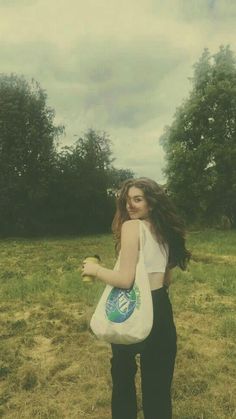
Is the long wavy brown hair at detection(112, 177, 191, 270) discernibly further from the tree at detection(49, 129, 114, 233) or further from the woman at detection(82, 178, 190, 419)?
the tree at detection(49, 129, 114, 233)

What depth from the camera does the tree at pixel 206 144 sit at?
44.5 m

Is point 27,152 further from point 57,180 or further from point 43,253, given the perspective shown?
point 43,253

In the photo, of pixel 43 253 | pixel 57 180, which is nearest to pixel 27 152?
pixel 57 180

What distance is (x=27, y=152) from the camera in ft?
145

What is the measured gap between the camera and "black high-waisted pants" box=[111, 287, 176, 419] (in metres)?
3.71

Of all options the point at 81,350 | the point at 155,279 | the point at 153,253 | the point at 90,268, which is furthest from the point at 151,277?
the point at 81,350

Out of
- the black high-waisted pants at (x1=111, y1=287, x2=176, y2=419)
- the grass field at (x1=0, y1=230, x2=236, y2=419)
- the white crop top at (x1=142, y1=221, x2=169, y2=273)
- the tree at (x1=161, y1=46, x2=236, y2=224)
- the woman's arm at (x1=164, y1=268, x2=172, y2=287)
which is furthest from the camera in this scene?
the tree at (x1=161, y1=46, x2=236, y2=224)

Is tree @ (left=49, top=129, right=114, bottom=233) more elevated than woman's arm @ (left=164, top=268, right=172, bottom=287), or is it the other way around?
tree @ (left=49, top=129, right=114, bottom=233)

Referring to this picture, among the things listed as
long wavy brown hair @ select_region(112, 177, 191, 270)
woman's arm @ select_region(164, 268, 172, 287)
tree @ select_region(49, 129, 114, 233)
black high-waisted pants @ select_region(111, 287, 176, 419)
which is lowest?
black high-waisted pants @ select_region(111, 287, 176, 419)

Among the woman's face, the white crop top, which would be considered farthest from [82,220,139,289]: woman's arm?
the woman's face

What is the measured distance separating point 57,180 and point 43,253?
19.5 meters

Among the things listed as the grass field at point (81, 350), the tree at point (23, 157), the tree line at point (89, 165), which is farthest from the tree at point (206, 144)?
the grass field at point (81, 350)

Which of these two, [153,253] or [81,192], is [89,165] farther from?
[153,253]

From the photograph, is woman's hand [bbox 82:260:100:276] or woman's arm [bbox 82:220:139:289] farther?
woman's hand [bbox 82:260:100:276]
